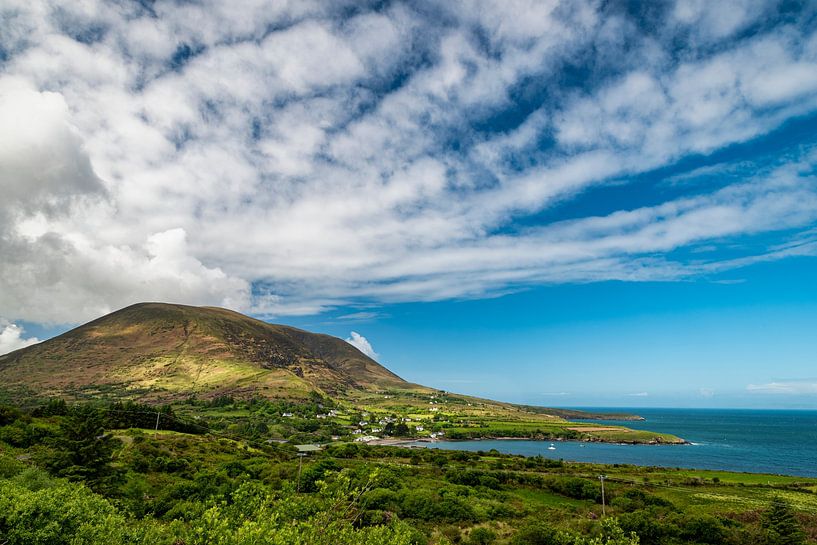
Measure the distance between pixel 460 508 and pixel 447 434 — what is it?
152 m

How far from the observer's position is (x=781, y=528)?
4362 centimetres

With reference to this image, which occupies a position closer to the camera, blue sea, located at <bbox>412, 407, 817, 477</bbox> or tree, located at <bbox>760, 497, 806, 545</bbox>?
tree, located at <bbox>760, 497, 806, 545</bbox>

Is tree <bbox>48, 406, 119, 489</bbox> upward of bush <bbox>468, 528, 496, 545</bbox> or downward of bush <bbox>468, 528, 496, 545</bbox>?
upward

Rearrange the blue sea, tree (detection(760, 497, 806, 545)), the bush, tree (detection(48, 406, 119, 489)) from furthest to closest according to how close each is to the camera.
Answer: the blue sea, tree (detection(48, 406, 119, 489)), tree (detection(760, 497, 806, 545)), the bush

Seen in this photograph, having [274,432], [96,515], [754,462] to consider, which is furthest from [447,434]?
[96,515]

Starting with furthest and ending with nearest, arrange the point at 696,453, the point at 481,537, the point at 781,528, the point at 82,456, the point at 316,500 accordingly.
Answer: the point at 696,453
the point at 82,456
the point at 781,528
the point at 481,537
the point at 316,500

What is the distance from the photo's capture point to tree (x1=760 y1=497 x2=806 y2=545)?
4223 cm

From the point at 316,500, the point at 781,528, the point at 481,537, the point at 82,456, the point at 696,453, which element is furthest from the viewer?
the point at 696,453

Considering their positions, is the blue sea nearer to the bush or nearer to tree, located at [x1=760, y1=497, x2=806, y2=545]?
tree, located at [x1=760, y1=497, x2=806, y2=545]

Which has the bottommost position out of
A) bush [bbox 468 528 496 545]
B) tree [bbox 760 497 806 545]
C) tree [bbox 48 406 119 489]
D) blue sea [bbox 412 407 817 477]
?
blue sea [bbox 412 407 817 477]

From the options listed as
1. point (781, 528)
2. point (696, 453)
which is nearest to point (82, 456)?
point (781, 528)

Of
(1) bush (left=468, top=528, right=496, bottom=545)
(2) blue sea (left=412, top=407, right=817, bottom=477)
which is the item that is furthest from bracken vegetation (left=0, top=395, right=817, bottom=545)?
(2) blue sea (left=412, top=407, right=817, bottom=477)

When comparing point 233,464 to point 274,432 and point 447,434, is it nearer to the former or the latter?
point 274,432

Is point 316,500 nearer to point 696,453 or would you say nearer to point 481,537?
point 481,537
